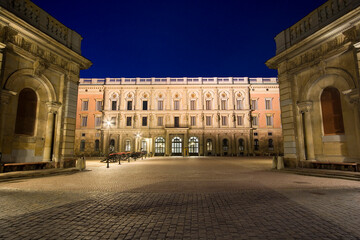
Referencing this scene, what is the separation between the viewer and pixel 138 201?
544 centimetres

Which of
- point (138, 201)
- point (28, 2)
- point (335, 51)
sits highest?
point (28, 2)

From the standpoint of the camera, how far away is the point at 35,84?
37.6 feet

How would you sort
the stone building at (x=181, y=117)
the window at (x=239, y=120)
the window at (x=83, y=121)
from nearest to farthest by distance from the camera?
the stone building at (x=181, y=117) → the window at (x=239, y=120) → the window at (x=83, y=121)

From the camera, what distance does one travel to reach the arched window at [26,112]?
10.7 metres

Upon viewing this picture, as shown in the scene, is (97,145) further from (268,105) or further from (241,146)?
(268,105)

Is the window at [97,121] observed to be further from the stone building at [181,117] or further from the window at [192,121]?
the window at [192,121]

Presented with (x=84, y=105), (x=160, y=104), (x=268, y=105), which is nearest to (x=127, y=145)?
(x=160, y=104)

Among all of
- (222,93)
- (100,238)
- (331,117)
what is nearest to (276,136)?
(222,93)

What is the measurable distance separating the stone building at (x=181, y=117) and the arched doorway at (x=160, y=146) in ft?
0.13

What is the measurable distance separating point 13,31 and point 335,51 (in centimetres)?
1664

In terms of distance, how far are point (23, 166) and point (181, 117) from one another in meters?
29.9

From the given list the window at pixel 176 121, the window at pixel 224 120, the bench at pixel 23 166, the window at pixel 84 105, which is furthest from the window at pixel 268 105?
the bench at pixel 23 166

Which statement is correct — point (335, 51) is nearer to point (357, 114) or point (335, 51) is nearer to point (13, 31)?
point (357, 114)

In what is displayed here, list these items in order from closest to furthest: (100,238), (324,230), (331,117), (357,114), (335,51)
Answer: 1. (100,238)
2. (324,230)
3. (357,114)
4. (335,51)
5. (331,117)
